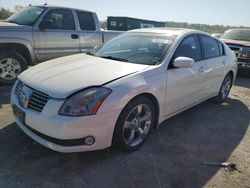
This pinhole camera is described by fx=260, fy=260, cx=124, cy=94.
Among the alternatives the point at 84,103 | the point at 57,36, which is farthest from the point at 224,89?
the point at 57,36

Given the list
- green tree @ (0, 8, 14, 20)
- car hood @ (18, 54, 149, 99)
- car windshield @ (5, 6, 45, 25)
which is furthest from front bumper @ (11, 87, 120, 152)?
green tree @ (0, 8, 14, 20)

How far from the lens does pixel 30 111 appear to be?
2.93 m

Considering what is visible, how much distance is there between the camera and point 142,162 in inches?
125

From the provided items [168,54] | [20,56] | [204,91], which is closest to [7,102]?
[20,56]

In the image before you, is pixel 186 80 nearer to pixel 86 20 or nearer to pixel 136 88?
pixel 136 88

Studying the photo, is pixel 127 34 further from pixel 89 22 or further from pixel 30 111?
pixel 89 22

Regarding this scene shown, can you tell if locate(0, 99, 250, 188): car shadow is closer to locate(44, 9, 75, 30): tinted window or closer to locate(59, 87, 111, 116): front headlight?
locate(59, 87, 111, 116): front headlight

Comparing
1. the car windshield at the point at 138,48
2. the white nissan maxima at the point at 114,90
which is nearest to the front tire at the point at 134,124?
the white nissan maxima at the point at 114,90

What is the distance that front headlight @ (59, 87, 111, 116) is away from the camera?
8.95 feet

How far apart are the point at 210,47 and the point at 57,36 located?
3766 mm

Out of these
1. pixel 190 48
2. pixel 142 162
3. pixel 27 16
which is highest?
pixel 27 16

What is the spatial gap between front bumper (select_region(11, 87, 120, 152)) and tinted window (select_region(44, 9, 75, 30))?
4.19m

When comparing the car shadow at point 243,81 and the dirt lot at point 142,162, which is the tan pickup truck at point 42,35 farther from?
the car shadow at point 243,81

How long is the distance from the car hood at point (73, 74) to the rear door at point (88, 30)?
134 inches
